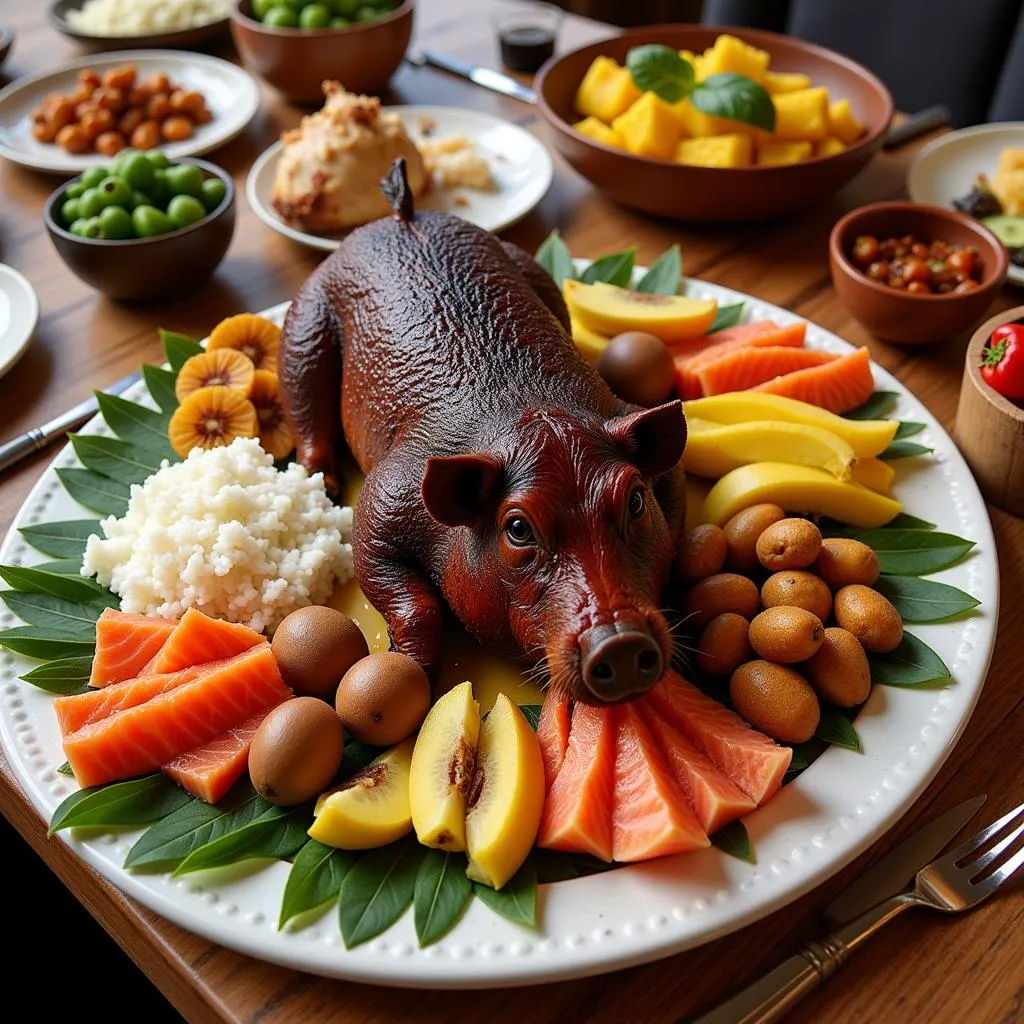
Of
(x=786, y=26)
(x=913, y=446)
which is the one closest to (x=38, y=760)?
(x=913, y=446)

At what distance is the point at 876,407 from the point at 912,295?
1.00 ft

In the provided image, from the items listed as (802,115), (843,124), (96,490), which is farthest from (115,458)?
(843,124)

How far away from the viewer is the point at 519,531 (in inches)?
57.4

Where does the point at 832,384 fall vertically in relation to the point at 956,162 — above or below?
below

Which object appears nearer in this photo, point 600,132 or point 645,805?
point 645,805

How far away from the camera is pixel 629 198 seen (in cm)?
268

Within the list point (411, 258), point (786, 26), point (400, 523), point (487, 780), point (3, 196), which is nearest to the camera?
point (487, 780)

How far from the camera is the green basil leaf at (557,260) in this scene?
2.43 metres

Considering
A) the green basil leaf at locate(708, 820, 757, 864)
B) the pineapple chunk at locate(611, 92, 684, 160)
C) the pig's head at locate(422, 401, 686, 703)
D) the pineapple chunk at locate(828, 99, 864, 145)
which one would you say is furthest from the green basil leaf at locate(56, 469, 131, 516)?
the pineapple chunk at locate(828, 99, 864, 145)

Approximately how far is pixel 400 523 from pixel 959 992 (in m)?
1.02

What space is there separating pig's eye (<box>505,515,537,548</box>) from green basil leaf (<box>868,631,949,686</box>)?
572mm

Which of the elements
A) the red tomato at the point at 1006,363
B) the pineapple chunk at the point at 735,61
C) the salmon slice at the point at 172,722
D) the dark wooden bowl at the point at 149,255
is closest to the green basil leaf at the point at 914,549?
the red tomato at the point at 1006,363

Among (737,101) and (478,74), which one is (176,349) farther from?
(478,74)

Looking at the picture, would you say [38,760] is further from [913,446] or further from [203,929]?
[913,446]
